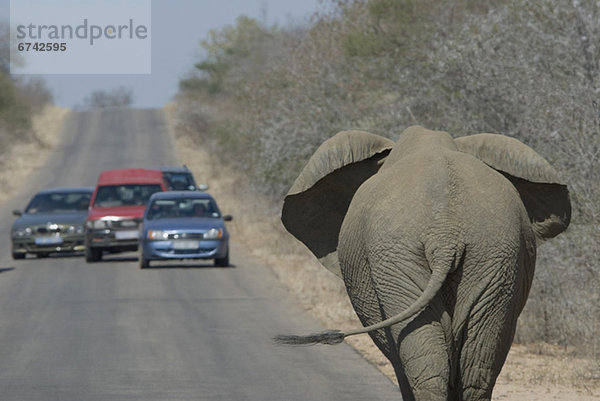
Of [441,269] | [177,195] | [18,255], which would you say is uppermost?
[441,269]

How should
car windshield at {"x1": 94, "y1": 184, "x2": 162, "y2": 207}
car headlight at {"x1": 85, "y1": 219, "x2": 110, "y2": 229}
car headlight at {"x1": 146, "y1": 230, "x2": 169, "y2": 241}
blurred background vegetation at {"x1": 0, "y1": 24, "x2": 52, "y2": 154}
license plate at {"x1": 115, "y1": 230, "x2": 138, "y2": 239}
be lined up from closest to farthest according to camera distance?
car headlight at {"x1": 146, "y1": 230, "x2": 169, "y2": 241} → car headlight at {"x1": 85, "y1": 219, "x2": 110, "y2": 229} → license plate at {"x1": 115, "y1": 230, "x2": 138, "y2": 239} → car windshield at {"x1": 94, "y1": 184, "x2": 162, "y2": 207} → blurred background vegetation at {"x1": 0, "y1": 24, "x2": 52, "y2": 154}

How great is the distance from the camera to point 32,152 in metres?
72.4

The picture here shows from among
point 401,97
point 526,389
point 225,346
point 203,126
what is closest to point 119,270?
point 401,97

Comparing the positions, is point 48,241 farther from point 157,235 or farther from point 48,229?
point 157,235

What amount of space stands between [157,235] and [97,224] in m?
2.64

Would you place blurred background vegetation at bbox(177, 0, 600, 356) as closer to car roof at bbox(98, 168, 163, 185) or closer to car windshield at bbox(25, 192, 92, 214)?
car roof at bbox(98, 168, 163, 185)

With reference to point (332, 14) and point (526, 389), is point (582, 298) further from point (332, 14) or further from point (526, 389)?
point (332, 14)

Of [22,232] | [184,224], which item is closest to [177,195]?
[184,224]

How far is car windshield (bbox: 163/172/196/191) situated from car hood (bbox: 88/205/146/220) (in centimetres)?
390

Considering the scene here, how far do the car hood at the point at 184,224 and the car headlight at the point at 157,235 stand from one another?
0.09 m

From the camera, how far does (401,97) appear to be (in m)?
23.1

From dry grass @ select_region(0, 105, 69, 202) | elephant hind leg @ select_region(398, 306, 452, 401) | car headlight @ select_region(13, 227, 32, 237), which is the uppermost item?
elephant hind leg @ select_region(398, 306, 452, 401)

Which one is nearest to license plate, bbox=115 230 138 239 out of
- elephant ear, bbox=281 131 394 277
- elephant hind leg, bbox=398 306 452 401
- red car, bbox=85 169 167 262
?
red car, bbox=85 169 167 262

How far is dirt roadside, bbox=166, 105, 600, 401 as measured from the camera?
11.4 metres
